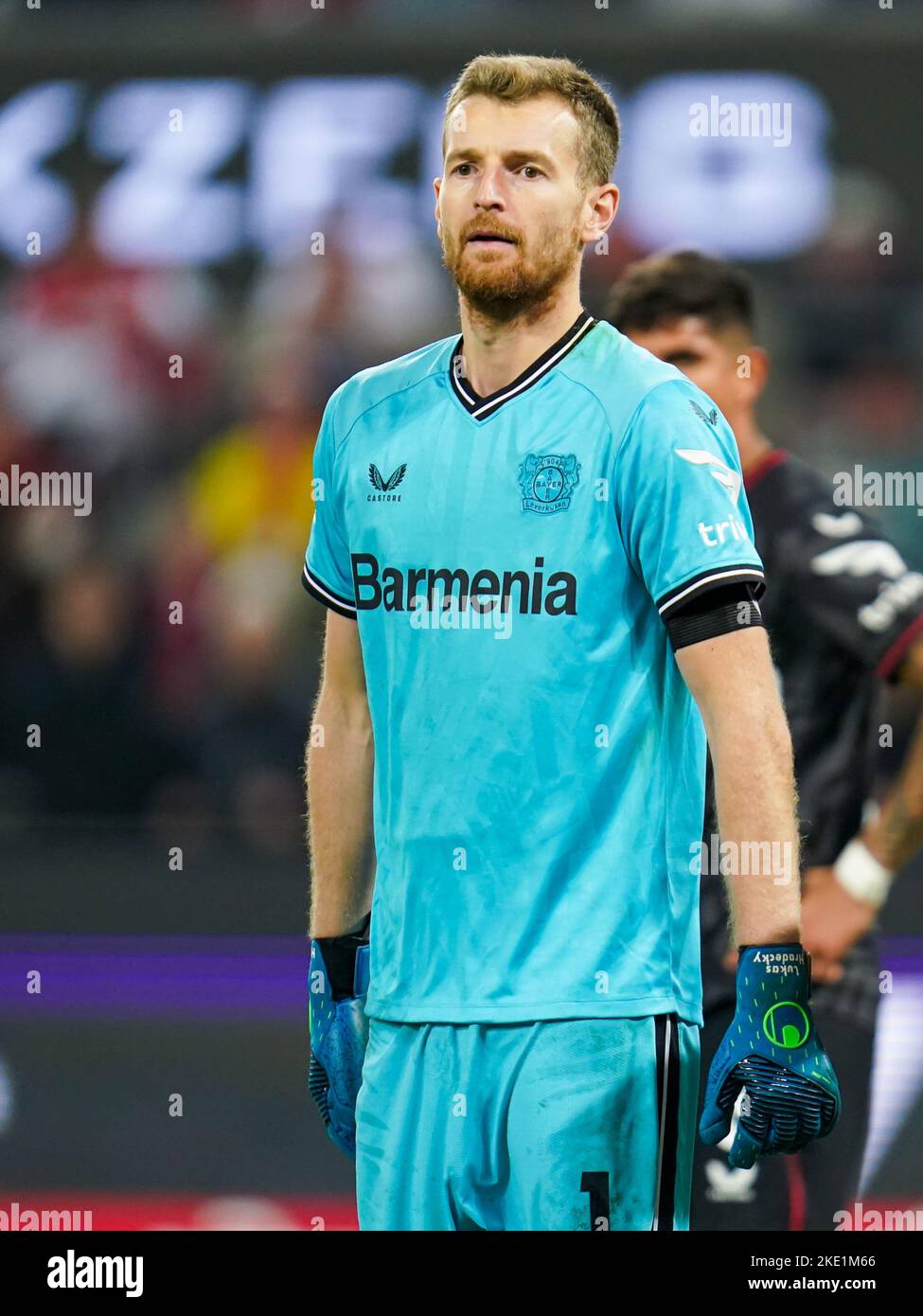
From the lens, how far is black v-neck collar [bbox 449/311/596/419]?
308cm

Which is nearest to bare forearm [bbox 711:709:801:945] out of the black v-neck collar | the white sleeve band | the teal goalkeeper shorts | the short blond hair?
the teal goalkeeper shorts

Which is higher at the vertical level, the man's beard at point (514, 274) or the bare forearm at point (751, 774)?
the man's beard at point (514, 274)

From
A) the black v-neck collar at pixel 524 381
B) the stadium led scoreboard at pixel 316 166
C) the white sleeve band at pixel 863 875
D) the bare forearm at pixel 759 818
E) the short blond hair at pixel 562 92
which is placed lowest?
the white sleeve band at pixel 863 875

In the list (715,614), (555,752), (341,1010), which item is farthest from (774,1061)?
(341,1010)

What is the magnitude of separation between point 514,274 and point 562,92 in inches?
11.8

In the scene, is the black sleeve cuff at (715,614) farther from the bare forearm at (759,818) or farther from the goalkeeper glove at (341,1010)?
the goalkeeper glove at (341,1010)

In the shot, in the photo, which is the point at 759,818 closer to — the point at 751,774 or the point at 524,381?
the point at 751,774

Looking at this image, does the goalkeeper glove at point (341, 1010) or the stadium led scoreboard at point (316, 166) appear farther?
the stadium led scoreboard at point (316, 166)

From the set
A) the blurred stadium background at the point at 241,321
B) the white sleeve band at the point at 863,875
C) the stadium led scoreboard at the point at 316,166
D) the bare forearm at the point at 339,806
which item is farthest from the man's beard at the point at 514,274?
the stadium led scoreboard at the point at 316,166

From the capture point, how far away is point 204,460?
941cm

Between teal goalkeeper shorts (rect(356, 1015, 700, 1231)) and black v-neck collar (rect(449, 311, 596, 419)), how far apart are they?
921mm

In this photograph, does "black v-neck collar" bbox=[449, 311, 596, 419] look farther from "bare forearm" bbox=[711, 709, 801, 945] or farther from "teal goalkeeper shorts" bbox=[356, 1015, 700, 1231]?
"teal goalkeeper shorts" bbox=[356, 1015, 700, 1231]

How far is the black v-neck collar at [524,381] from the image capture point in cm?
308

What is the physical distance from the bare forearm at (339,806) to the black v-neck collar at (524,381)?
1.81 feet
